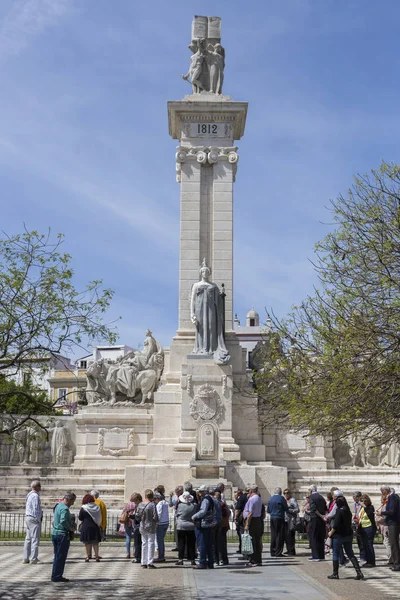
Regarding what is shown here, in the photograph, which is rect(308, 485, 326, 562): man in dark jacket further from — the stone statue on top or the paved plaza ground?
the stone statue on top

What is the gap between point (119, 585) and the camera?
12695 mm

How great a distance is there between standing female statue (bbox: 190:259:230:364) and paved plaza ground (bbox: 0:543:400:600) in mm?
11284


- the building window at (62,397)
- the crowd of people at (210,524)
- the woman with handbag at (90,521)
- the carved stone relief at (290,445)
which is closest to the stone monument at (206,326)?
the carved stone relief at (290,445)

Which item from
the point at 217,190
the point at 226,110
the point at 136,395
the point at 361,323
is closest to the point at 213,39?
the point at 226,110

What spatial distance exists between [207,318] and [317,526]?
12.2 meters

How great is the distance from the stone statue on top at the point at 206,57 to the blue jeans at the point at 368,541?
2017cm

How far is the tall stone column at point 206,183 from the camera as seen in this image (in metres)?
29.3

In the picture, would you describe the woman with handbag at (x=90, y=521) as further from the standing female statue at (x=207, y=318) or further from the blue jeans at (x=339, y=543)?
the standing female statue at (x=207, y=318)

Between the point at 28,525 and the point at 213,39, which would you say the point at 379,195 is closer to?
the point at 28,525

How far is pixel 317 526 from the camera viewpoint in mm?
15945

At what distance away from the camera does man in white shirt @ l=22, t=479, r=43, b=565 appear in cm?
1498

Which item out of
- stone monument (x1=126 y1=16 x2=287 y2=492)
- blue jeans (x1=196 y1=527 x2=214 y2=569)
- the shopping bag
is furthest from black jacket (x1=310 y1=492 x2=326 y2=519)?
stone monument (x1=126 y1=16 x2=287 y2=492)

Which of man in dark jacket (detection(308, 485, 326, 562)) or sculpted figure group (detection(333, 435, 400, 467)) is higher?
sculpted figure group (detection(333, 435, 400, 467))

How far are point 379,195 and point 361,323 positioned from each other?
10.6ft
